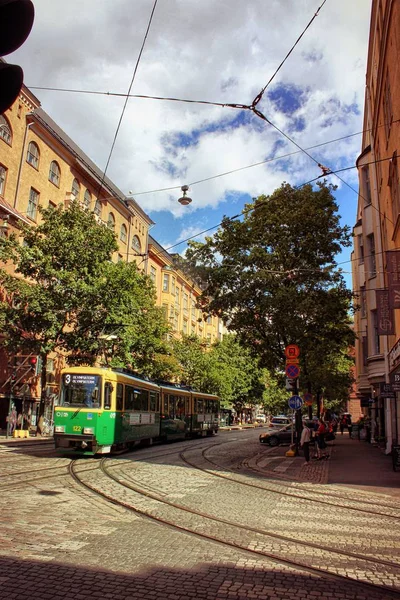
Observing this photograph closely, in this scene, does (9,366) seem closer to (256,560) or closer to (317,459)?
(317,459)

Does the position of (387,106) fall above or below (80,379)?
above

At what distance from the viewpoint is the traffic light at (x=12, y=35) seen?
2.27 m

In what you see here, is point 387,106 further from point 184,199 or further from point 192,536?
point 192,536

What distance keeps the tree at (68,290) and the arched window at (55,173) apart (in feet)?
31.6

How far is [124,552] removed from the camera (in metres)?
5.75

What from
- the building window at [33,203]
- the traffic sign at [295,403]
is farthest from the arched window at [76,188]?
the traffic sign at [295,403]

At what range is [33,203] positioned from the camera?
32.4 metres

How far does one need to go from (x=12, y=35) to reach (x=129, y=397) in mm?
17602

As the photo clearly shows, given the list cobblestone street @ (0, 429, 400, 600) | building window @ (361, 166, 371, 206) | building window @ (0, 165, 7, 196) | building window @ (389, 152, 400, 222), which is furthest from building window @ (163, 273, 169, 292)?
cobblestone street @ (0, 429, 400, 600)

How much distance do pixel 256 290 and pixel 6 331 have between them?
1339 cm

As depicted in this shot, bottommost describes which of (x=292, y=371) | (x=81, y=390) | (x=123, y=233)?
(x=81, y=390)

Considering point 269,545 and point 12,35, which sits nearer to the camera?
point 12,35

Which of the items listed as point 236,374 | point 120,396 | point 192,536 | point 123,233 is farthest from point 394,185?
point 236,374

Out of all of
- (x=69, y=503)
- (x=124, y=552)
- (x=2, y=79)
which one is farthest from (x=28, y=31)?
(x=69, y=503)
